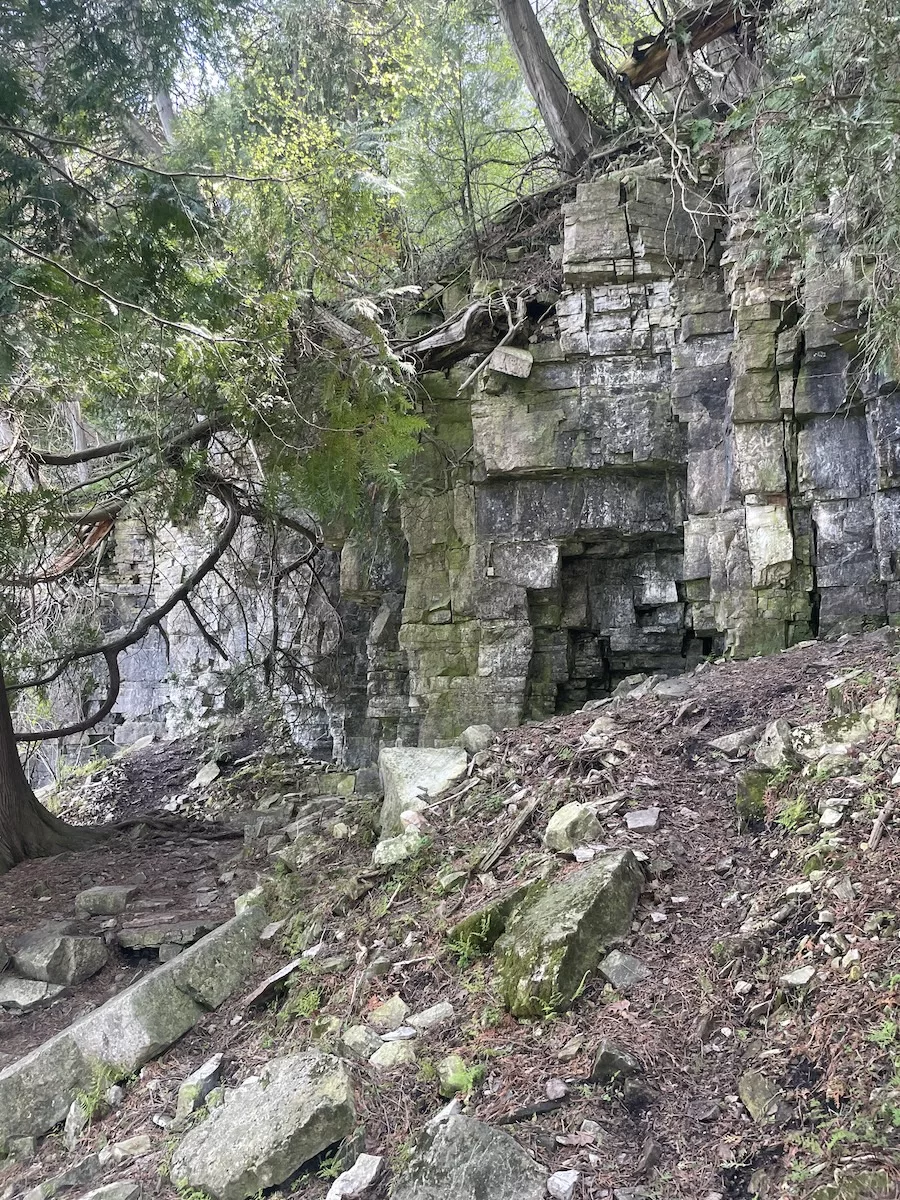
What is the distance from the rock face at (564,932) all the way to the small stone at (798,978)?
67cm

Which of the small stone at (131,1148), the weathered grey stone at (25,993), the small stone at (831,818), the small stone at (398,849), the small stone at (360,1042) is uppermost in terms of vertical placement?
the small stone at (831,818)

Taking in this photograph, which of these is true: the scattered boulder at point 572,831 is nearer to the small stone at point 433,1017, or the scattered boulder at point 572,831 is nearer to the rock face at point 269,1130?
the small stone at point 433,1017

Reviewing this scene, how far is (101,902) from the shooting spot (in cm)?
560

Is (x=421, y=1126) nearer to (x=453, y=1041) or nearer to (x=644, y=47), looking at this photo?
(x=453, y=1041)

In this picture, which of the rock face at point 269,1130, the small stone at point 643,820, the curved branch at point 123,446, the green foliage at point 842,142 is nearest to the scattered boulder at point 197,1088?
the rock face at point 269,1130

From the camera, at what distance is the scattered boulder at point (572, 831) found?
388 centimetres

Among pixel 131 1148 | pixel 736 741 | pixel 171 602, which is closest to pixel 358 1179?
pixel 131 1148

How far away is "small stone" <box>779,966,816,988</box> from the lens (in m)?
2.68

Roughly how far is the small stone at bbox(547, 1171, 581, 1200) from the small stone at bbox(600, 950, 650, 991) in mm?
739

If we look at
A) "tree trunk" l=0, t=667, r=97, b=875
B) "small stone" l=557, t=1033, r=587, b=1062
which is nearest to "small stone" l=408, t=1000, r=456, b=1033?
"small stone" l=557, t=1033, r=587, b=1062

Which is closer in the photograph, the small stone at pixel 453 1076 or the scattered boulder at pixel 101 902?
the small stone at pixel 453 1076

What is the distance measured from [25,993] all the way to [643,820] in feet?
Answer: 11.9

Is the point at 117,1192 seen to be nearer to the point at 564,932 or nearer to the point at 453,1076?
the point at 453,1076

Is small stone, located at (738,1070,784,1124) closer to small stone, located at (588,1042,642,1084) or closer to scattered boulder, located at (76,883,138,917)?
small stone, located at (588,1042,642,1084)
